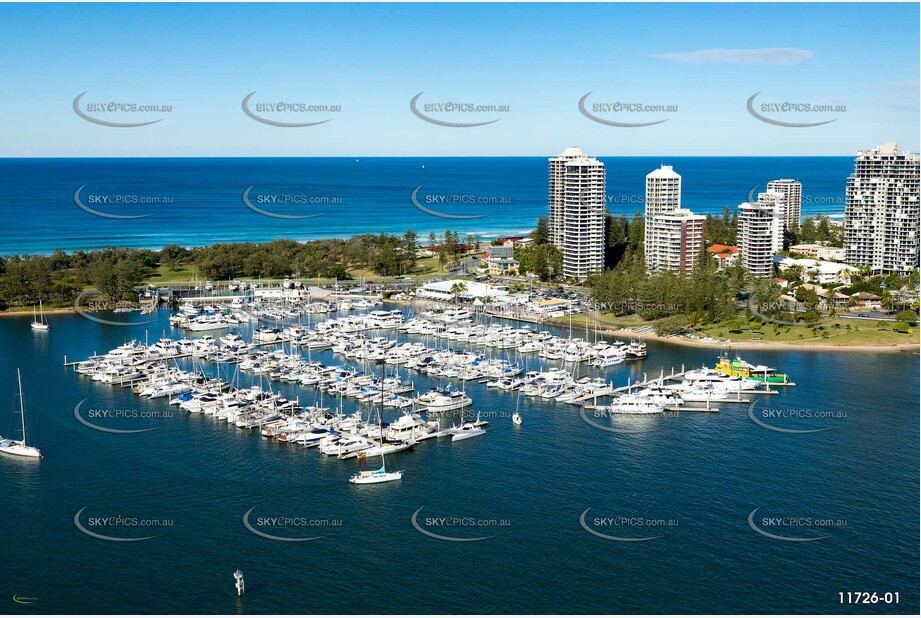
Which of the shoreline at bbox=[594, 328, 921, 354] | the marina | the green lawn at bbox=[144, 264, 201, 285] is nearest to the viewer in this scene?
the marina

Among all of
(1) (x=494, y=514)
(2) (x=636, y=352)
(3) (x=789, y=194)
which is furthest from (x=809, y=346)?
(3) (x=789, y=194)

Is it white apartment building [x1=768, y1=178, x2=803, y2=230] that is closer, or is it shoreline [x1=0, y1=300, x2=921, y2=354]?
shoreline [x1=0, y1=300, x2=921, y2=354]

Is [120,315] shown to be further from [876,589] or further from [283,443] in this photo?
[876,589]

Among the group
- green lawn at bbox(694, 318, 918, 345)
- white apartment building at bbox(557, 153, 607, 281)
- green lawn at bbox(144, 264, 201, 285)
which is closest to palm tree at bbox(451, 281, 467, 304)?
white apartment building at bbox(557, 153, 607, 281)

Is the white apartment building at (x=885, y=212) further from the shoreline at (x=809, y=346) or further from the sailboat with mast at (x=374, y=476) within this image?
the sailboat with mast at (x=374, y=476)

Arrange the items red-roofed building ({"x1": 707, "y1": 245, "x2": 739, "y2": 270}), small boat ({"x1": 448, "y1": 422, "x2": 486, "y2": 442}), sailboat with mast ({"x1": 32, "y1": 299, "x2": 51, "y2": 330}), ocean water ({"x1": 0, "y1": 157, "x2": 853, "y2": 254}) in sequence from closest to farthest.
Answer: small boat ({"x1": 448, "y1": 422, "x2": 486, "y2": 442})
sailboat with mast ({"x1": 32, "y1": 299, "x2": 51, "y2": 330})
red-roofed building ({"x1": 707, "y1": 245, "x2": 739, "y2": 270})
ocean water ({"x1": 0, "y1": 157, "x2": 853, "y2": 254})

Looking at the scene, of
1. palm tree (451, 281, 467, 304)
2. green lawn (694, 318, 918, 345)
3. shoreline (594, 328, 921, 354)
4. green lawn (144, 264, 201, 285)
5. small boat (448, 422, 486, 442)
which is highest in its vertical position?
green lawn (144, 264, 201, 285)

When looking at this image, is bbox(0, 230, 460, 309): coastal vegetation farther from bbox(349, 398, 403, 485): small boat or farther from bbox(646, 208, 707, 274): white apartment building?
bbox(349, 398, 403, 485): small boat
